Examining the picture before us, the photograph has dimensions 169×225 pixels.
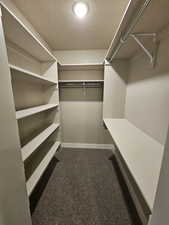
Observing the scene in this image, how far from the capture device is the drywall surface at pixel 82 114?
2.55 meters

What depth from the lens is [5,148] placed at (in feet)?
2.36

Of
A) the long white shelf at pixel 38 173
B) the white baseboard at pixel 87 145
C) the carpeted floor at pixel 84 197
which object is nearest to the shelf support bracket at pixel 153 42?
the carpeted floor at pixel 84 197

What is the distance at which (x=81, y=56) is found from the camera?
2.42m

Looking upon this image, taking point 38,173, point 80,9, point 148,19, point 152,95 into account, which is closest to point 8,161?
point 38,173

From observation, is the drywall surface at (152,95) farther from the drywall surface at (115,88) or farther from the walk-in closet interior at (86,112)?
the drywall surface at (115,88)

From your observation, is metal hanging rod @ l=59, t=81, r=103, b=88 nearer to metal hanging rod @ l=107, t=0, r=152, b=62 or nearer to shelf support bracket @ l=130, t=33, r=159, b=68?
metal hanging rod @ l=107, t=0, r=152, b=62

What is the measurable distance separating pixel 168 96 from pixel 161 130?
322 millimetres

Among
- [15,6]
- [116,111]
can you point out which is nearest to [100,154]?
[116,111]

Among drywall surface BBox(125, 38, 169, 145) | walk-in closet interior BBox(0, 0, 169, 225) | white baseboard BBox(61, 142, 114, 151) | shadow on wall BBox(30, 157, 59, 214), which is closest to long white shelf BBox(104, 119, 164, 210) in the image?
walk-in closet interior BBox(0, 0, 169, 225)

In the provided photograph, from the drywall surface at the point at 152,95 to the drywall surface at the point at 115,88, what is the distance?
282mm

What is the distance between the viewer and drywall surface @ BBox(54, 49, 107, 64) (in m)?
2.39

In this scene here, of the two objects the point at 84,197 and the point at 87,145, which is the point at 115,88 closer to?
the point at 87,145

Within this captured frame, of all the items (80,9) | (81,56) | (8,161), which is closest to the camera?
(8,161)

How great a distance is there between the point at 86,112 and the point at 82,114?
107 mm
